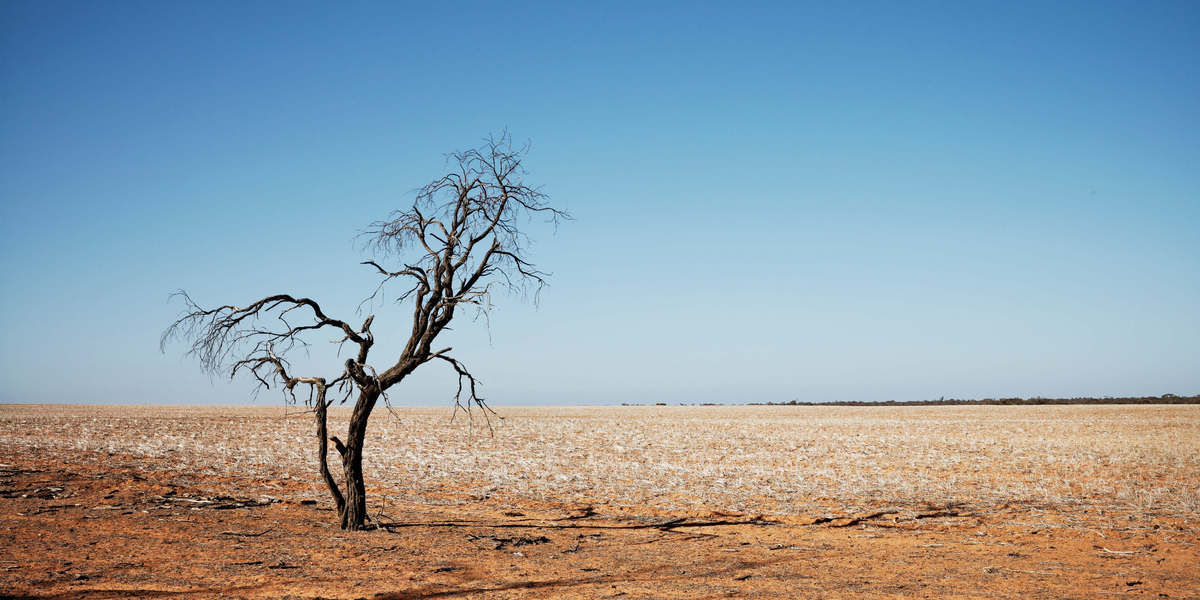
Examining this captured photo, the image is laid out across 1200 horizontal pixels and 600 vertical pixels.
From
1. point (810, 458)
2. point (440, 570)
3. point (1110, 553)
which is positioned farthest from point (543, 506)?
point (810, 458)

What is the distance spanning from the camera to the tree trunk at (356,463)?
10.9 metres

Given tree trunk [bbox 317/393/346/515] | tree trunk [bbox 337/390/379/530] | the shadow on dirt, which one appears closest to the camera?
the shadow on dirt

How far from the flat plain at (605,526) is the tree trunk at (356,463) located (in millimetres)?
309

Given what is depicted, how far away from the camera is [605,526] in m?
13.0

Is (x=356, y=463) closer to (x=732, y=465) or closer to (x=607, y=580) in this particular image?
(x=607, y=580)

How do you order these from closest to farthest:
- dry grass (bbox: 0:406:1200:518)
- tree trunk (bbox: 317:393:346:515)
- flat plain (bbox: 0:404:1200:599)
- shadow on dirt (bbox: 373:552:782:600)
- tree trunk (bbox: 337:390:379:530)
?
shadow on dirt (bbox: 373:552:782:600)
flat plain (bbox: 0:404:1200:599)
tree trunk (bbox: 317:393:346:515)
tree trunk (bbox: 337:390:379:530)
dry grass (bbox: 0:406:1200:518)

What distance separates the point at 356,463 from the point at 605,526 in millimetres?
4458

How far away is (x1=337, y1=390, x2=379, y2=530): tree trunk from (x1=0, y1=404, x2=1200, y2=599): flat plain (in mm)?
309

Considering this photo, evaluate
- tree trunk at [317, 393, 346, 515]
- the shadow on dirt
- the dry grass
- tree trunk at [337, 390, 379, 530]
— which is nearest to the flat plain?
the shadow on dirt

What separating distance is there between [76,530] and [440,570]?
6139 millimetres

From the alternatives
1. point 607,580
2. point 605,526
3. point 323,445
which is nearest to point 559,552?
point 607,580

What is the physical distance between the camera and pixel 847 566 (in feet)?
31.8

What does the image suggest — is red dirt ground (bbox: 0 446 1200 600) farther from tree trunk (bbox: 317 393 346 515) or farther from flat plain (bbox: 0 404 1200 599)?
tree trunk (bbox: 317 393 346 515)

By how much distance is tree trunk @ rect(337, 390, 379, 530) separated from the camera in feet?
35.8
